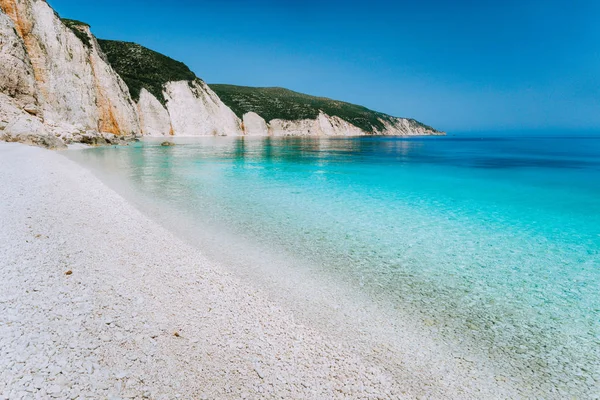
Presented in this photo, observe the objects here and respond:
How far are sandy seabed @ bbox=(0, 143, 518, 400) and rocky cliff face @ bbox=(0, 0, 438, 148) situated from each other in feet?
79.4

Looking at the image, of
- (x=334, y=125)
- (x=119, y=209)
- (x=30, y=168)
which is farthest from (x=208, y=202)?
(x=334, y=125)

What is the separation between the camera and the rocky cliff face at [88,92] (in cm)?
2700

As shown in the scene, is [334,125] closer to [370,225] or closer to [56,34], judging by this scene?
[56,34]

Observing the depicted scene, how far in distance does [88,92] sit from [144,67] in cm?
3399

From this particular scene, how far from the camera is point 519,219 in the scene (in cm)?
1039

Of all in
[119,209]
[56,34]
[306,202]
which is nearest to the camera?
[119,209]

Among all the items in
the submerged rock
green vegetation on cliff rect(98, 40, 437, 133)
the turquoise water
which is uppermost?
green vegetation on cliff rect(98, 40, 437, 133)

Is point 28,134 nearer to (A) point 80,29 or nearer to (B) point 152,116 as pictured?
(A) point 80,29

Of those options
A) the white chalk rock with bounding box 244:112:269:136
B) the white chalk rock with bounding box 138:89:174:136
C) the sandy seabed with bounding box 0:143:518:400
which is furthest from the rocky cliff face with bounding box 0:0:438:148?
the sandy seabed with bounding box 0:143:518:400

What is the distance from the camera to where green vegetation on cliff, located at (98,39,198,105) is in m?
65.6

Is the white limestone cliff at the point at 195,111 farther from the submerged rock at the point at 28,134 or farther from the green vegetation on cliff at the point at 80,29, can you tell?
the submerged rock at the point at 28,134

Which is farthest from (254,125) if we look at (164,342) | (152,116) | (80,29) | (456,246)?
(164,342)

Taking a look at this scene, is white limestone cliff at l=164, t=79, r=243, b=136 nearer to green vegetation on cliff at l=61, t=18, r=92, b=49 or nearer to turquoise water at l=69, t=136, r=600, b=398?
green vegetation on cliff at l=61, t=18, r=92, b=49

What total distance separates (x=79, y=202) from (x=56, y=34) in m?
41.5
